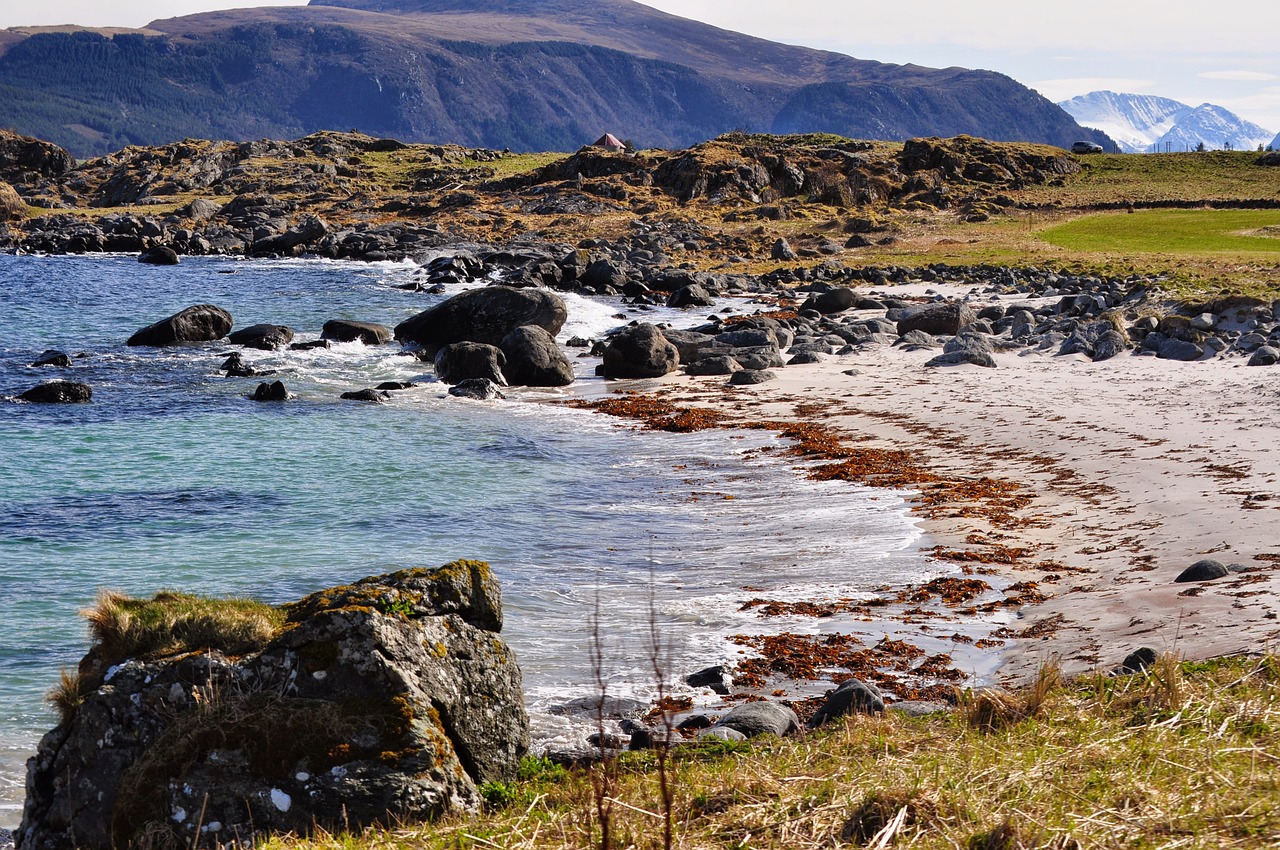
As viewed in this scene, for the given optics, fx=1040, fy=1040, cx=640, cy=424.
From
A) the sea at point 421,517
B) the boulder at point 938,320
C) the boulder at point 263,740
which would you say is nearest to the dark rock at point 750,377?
the sea at point 421,517

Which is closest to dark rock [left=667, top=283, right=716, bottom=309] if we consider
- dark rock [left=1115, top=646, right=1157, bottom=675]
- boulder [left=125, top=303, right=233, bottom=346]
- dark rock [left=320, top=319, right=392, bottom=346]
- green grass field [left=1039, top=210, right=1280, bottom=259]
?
dark rock [left=320, top=319, right=392, bottom=346]

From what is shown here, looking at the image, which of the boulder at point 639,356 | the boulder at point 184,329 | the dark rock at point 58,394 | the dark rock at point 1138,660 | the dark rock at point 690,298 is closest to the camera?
the dark rock at point 1138,660

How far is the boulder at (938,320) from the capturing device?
3531cm

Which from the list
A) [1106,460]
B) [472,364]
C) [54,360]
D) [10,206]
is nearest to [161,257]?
[10,206]

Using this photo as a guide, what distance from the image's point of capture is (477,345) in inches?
1219

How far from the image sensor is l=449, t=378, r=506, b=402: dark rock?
28.6 m

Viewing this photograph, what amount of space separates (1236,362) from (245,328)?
3282cm

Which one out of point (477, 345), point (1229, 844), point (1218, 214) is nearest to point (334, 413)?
point (477, 345)

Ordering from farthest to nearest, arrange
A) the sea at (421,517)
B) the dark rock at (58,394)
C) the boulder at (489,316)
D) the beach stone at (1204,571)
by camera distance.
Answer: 1. the boulder at (489,316)
2. the dark rock at (58,394)
3. the sea at (421,517)
4. the beach stone at (1204,571)

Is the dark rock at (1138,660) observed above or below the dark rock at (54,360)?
above

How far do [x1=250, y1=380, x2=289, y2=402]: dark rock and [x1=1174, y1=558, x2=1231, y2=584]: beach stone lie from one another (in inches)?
917

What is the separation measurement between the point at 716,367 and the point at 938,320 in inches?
360

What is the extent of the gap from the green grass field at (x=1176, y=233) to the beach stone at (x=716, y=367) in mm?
29652

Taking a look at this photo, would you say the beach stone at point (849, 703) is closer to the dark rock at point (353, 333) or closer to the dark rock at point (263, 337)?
the dark rock at point (353, 333)
